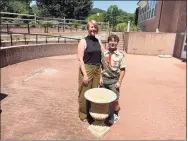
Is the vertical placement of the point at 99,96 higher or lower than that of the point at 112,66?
lower

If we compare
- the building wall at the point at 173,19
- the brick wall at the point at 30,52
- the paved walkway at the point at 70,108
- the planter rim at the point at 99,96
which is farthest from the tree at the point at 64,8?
the planter rim at the point at 99,96

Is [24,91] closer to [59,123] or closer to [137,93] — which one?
[59,123]

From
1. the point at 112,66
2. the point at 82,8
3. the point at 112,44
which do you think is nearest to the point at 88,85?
the point at 112,66

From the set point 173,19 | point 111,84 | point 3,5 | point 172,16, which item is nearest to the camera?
point 111,84

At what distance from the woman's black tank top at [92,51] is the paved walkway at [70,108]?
123 centimetres

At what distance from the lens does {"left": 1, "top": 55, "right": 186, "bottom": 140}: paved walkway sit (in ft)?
10.7

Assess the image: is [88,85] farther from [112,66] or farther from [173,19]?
[173,19]

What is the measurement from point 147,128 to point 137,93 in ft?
6.35

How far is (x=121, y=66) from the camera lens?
11.0 feet

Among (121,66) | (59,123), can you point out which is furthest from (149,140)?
(59,123)

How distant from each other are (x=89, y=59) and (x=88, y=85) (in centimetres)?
49

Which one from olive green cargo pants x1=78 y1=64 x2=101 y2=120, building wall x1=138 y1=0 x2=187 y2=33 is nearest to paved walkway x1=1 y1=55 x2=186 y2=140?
olive green cargo pants x1=78 y1=64 x2=101 y2=120

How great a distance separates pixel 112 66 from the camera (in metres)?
3.35

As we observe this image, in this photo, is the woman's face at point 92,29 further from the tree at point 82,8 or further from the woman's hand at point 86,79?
the tree at point 82,8
